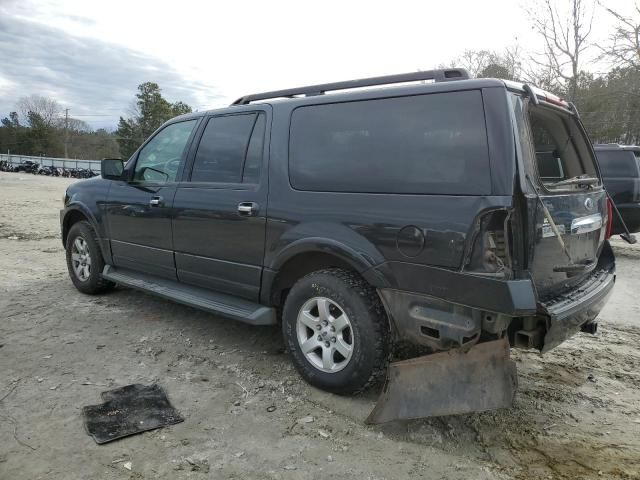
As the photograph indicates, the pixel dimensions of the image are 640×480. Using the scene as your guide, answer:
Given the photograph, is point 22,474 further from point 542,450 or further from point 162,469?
point 542,450

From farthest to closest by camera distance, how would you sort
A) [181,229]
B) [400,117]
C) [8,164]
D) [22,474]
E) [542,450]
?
[8,164]
[181,229]
[400,117]
[542,450]
[22,474]

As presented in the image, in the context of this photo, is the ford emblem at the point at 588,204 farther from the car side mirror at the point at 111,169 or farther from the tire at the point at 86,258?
the tire at the point at 86,258

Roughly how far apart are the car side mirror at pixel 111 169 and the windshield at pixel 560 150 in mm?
3846

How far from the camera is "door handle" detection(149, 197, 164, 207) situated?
430cm

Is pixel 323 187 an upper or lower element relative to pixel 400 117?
lower

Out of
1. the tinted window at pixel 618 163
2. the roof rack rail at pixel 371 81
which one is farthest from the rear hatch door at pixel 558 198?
the tinted window at pixel 618 163

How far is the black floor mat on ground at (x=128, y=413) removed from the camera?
9.26ft

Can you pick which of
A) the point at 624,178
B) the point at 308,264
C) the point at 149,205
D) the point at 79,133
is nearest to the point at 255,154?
the point at 308,264

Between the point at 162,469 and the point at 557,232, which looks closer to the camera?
the point at 162,469

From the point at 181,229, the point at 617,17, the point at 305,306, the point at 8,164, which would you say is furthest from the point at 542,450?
the point at 8,164

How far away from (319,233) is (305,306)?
518mm

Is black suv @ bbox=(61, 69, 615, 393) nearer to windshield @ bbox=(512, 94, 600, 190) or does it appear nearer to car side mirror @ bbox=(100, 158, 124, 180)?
windshield @ bbox=(512, 94, 600, 190)

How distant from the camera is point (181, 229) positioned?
13.6ft

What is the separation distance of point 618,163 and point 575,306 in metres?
5.97
